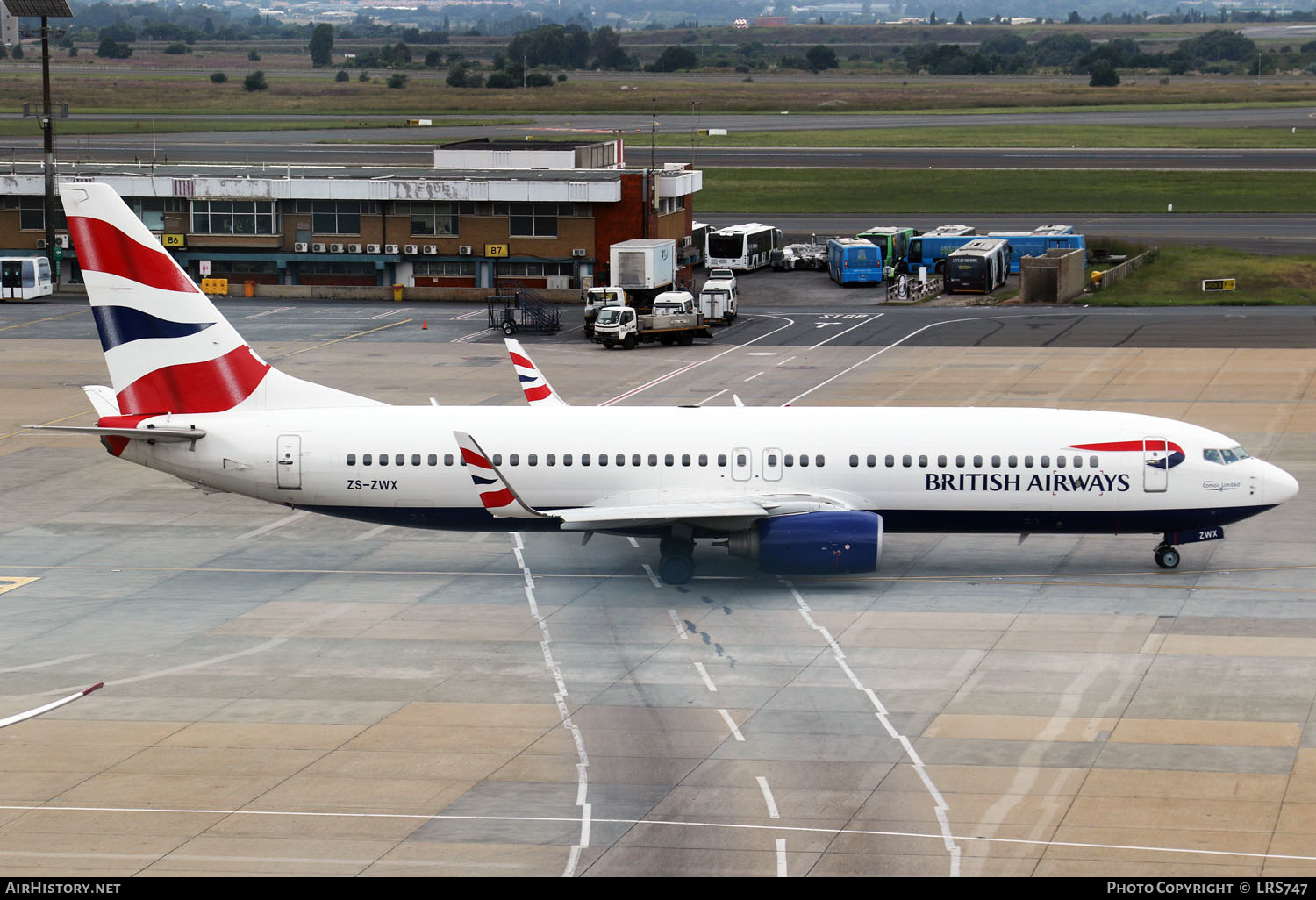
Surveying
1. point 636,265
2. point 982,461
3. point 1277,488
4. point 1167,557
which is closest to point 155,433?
point 982,461

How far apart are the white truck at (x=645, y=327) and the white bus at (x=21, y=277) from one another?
40.5m

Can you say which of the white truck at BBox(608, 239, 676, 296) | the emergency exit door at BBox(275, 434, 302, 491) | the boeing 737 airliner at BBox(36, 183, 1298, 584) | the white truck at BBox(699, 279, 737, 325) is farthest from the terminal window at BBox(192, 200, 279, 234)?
the emergency exit door at BBox(275, 434, 302, 491)

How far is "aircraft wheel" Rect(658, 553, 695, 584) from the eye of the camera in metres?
42.7

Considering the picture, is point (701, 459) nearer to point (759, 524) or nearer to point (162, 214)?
point (759, 524)

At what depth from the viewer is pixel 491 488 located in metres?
42.1

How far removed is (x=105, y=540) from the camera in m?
47.9

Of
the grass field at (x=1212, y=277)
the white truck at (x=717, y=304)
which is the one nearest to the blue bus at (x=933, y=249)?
the grass field at (x=1212, y=277)

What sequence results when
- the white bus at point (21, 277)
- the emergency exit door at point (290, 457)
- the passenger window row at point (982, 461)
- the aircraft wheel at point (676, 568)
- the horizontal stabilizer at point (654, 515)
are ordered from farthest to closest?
the white bus at point (21, 277) → the emergency exit door at point (290, 457) → the aircraft wheel at point (676, 568) → the passenger window row at point (982, 461) → the horizontal stabilizer at point (654, 515)

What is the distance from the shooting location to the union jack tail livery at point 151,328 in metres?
42.2

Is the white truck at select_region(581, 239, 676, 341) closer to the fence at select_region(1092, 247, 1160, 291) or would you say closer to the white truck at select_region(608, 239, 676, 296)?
the white truck at select_region(608, 239, 676, 296)

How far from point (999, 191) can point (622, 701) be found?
4887 inches

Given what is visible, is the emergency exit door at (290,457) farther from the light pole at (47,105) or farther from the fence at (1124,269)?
the fence at (1124,269)

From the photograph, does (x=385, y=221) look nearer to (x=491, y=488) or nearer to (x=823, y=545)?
(x=491, y=488)

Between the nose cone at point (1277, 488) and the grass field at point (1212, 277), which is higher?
the grass field at point (1212, 277)
